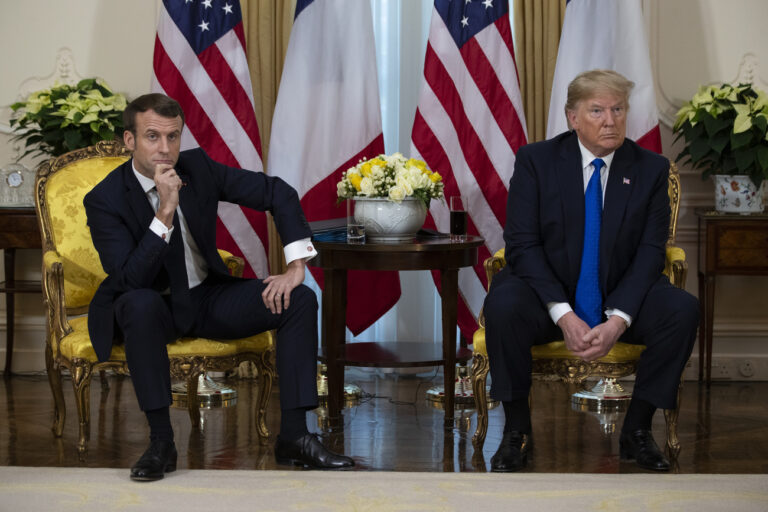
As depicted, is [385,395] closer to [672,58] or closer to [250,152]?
[250,152]

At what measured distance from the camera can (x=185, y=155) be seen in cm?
353

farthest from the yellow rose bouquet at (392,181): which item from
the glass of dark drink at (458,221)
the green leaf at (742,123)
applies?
the green leaf at (742,123)

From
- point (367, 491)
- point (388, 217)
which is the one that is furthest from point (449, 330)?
point (367, 491)

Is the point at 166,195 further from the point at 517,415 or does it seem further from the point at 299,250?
the point at 517,415

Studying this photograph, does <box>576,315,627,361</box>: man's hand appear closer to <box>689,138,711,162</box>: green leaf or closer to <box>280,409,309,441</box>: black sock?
<box>280,409,309,441</box>: black sock

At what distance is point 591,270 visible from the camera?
3.45 m

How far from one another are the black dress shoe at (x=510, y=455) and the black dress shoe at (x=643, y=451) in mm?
376

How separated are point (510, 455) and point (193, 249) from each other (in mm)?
1420

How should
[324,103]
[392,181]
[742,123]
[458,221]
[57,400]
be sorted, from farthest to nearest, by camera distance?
[324,103], [742,123], [458,221], [392,181], [57,400]

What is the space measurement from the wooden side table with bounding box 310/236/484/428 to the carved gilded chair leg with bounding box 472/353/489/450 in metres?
0.36

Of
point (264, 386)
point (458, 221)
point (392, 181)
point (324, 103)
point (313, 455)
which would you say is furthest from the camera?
point (324, 103)

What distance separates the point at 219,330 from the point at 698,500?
1756mm

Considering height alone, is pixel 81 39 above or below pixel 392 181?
above

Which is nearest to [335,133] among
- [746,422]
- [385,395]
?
[385,395]
